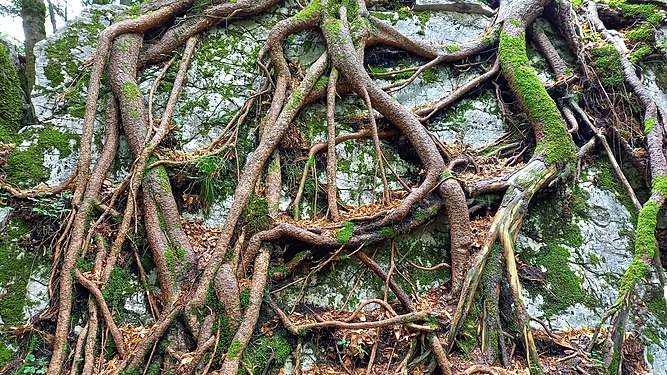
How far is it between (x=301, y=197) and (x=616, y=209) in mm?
3769

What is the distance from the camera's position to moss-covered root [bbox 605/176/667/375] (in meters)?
3.52

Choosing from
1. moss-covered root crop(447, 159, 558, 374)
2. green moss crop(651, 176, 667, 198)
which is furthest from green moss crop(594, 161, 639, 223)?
moss-covered root crop(447, 159, 558, 374)

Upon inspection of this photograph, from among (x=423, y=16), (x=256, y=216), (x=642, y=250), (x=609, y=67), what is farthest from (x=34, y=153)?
(x=609, y=67)

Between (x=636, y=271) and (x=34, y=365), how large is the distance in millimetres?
5443

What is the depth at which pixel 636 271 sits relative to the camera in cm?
379

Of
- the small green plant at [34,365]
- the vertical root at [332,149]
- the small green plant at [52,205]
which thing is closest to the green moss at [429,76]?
the vertical root at [332,149]

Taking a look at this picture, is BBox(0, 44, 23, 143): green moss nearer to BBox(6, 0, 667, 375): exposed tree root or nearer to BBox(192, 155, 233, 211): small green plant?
BBox(6, 0, 667, 375): exposed tree root

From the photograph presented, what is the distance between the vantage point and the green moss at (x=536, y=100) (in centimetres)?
451

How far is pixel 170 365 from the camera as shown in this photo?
3.20 meters

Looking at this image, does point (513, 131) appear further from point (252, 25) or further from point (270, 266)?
point (252, 25)

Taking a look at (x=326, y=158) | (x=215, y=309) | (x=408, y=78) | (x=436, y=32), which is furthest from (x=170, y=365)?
(x=436, y=32)

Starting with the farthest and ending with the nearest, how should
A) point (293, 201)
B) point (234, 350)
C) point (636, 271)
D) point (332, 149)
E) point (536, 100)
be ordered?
1. point (536, 100)
2. point (332, 149)
3. point (293, 201)
4. point (636, 271)
5. point (234, 350)

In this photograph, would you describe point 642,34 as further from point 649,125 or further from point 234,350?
point 234,350

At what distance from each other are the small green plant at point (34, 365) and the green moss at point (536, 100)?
5.23 meters
